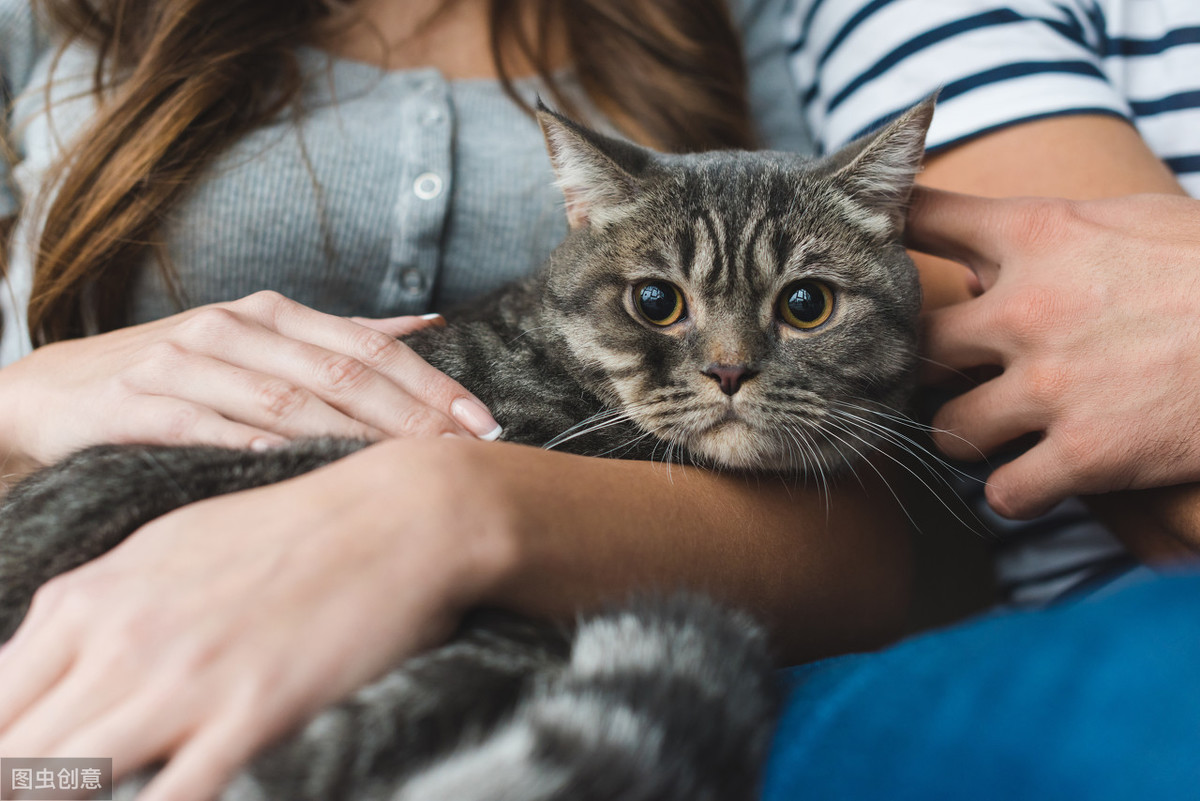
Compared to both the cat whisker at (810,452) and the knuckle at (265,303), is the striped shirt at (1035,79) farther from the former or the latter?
the knuckle at (265,303)

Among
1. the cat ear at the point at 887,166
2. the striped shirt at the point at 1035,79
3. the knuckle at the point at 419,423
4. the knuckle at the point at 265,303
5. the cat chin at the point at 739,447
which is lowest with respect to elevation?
the cat chin at the point at 739,447

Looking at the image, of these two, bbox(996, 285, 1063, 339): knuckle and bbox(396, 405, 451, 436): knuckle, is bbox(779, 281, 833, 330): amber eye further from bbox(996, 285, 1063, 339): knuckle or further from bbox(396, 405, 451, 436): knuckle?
bbox(396, 405, 451, 436): knuckle

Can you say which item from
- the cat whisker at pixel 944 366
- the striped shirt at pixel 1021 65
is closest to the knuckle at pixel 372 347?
the cat whisker at pixel 944 366

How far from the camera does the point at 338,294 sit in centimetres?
140

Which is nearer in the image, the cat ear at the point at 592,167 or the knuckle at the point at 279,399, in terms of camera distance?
the knuckle at the point at 279,399

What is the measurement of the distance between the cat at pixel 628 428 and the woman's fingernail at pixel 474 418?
10 centimetres

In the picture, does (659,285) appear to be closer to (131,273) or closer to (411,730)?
(411,730)

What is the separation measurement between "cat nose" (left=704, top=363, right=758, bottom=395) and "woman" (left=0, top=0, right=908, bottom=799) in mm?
139

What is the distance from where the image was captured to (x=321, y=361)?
0.94m

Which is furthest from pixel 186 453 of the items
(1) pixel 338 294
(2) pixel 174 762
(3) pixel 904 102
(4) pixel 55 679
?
(3) pixel 904 102

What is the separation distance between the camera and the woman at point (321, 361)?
64 centimetres

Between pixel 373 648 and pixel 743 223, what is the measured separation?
2.40 ft

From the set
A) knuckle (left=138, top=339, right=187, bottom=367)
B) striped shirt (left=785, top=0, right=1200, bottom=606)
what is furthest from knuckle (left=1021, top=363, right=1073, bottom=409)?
knuckle (left=138, top=339, right=187, bottom=367)

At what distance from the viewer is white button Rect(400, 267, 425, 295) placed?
1369 millimetres
